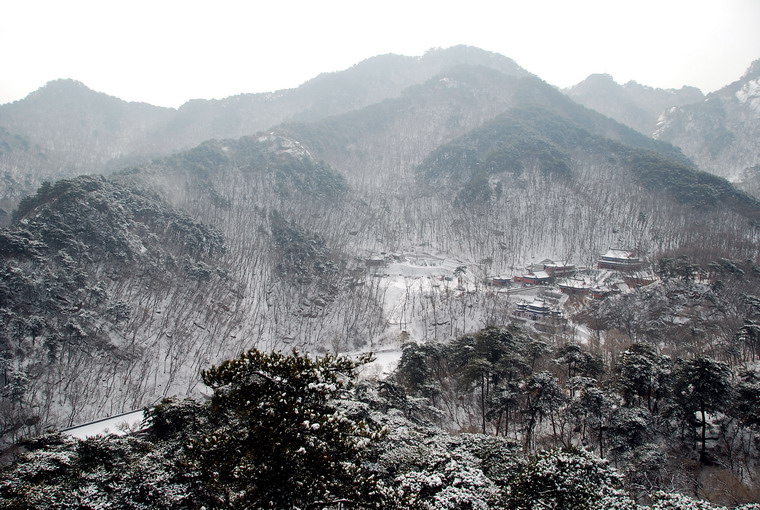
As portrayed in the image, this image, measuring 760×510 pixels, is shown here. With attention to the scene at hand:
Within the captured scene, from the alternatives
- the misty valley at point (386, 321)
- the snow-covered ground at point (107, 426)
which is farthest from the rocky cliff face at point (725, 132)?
the snow-covered ground at point (107, 426)

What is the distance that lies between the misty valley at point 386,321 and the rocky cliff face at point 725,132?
1763 millimetres

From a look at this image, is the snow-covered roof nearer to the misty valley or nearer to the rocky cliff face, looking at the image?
the misty valley

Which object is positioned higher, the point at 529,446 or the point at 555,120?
the point at 555,120

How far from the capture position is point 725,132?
178 m

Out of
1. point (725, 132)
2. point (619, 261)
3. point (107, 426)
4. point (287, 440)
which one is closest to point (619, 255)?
point (619, 261)

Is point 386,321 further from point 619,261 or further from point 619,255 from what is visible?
point 619,255

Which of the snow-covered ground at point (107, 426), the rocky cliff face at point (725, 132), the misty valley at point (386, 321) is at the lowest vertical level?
the snow-covered ground at point (107, 426)

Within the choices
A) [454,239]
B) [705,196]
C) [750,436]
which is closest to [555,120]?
[705,196]

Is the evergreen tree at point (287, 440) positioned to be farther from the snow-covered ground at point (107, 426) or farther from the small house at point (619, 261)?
the small house at point (619, 261)

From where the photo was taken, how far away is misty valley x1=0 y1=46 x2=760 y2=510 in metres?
14.7

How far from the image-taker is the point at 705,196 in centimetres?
9612

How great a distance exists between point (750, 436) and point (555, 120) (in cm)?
15136

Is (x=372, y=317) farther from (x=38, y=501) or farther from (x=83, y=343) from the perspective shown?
(x=38, y=501)

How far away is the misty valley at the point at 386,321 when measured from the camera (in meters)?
14.7
